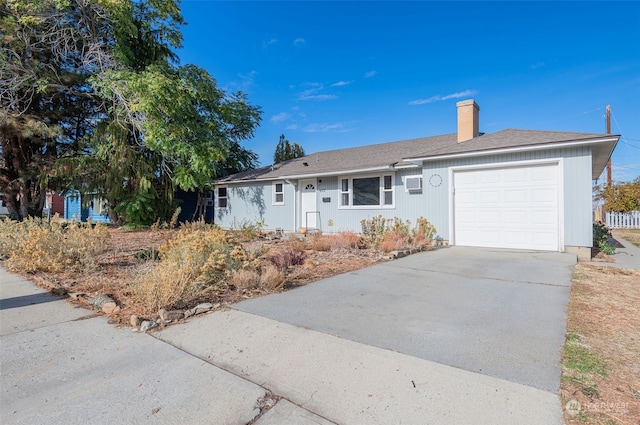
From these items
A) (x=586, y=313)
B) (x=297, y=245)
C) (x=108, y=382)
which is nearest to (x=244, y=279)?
(x=108, y=382)

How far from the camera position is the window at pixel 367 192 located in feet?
39.2

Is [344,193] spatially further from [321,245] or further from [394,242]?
[394,242]

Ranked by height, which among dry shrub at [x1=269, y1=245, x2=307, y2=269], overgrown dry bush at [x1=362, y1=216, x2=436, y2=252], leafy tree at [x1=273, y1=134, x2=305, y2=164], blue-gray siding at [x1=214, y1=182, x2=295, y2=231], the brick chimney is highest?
leafy tree at [x1=273, y1=134, x2=305, y2=164]

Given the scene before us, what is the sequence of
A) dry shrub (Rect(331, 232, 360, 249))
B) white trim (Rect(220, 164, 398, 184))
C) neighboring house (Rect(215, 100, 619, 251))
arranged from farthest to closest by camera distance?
white trim (Rect(220, 164, 398, 184))
dry shrub (Rect(331, 232, 360, 249))
neighboring house (Rect(215, 100, 619, 251))

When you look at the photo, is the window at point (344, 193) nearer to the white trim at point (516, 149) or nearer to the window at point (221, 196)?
the white trim at point (516, 149)

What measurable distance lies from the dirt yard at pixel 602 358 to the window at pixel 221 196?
15.5 meters

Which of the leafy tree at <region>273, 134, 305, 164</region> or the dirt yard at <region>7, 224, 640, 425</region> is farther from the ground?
the leafy tree at <region>273, 134, 305, 164</region>

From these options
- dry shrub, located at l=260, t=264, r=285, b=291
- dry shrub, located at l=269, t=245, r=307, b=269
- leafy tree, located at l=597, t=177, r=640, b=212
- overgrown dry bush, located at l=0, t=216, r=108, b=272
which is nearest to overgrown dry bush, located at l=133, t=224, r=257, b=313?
dry shrub, located at l=260, t=264, r=285, b=291

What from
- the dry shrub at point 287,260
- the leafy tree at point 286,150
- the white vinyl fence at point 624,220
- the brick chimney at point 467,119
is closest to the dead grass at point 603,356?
the dry shrub at point 287,260

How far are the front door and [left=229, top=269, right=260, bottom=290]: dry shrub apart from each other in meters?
8.78

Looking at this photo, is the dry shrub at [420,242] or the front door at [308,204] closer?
the dry shrub at [420,242]

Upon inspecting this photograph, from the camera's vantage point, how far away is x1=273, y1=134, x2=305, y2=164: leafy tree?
2384cm

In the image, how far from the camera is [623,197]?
18.5 metres

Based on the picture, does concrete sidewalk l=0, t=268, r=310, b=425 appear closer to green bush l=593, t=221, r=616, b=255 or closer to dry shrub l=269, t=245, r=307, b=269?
dry shrub l=269, t=245, r=307, b=269
